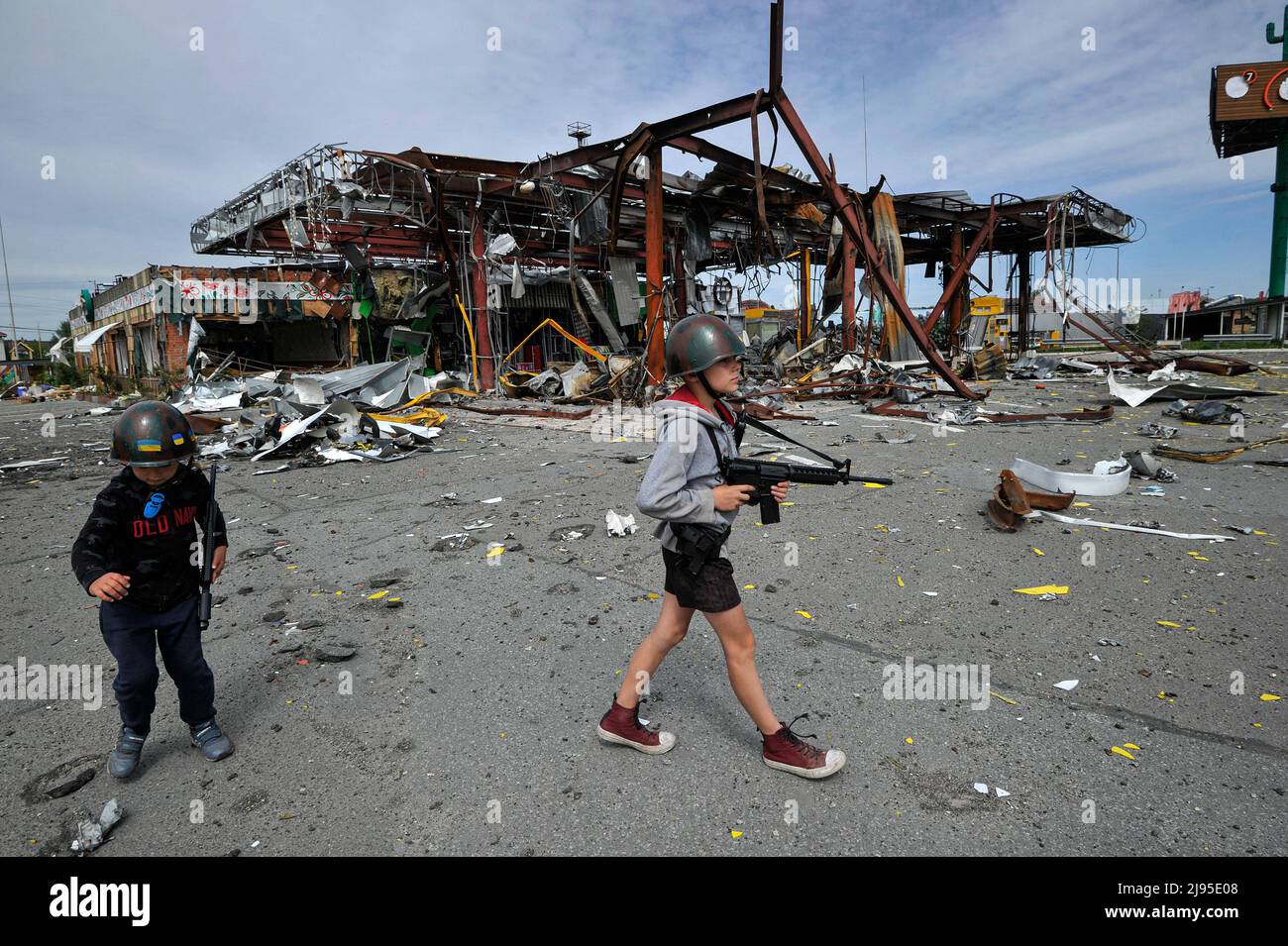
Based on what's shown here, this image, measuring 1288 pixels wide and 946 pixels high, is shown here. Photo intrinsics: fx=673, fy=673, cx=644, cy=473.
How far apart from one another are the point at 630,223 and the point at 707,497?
13444 millimetres

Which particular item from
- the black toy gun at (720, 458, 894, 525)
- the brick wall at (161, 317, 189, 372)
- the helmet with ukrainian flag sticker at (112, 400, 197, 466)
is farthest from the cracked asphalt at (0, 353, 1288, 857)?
the brick wall at (161, 317, 189, 372)

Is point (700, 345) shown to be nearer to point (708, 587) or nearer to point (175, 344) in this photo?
point (708, 587)

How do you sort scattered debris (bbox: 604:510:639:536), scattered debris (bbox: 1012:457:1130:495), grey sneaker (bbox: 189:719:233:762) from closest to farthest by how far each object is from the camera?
grey sneaker (bbox: 189:719:233:762)
scattered debris (bbox: 604:510:639:536)
scattered debris (bbox: 1012:457:1130:495)

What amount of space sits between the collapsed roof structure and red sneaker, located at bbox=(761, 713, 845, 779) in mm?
9334

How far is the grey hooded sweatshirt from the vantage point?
212 centimetres

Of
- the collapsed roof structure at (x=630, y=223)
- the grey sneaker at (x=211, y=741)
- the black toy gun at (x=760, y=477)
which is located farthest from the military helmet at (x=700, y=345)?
the collapsed roof structure at (x=630, y=223)

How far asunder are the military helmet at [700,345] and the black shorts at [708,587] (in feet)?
2.13

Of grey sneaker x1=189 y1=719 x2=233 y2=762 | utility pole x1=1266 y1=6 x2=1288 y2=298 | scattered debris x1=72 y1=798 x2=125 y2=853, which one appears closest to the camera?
scattered debris x1=72 y1=798 x2=125 y2=853

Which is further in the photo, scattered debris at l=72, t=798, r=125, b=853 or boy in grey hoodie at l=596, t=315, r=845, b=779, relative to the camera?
boy in grey hoodie at l=596, t=315, r=845, b=779

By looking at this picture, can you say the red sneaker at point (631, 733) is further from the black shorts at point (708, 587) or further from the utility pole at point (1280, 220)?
the utility pole at point (1280, 220)

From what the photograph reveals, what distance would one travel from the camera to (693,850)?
6.39ft

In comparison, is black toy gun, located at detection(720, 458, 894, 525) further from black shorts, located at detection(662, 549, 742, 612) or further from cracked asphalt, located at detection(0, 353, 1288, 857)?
cracked asphalt, located at detection(0, 353, 1288, 857)

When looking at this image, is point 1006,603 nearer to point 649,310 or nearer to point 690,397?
point 690,397

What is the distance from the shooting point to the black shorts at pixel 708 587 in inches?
87.4
